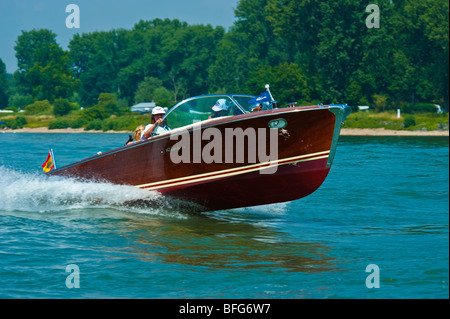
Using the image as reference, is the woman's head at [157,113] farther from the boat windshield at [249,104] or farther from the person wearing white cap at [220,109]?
the boat windshield at [249,104]

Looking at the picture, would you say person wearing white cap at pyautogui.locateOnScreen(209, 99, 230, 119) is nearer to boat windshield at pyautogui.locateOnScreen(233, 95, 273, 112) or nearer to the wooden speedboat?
the wooden speedboat

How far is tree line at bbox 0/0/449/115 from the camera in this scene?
59.6 m

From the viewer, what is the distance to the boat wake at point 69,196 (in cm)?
1210

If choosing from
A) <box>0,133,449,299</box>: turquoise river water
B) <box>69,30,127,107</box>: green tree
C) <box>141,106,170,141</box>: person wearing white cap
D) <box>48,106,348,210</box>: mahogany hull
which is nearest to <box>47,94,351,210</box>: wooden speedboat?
<box>48,106,348,210</box>: mahogany hull

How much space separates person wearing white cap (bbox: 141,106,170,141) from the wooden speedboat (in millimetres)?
131

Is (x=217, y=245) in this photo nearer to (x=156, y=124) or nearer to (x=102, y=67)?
(x=156, y=124)

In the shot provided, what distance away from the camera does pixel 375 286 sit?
23.4 ft

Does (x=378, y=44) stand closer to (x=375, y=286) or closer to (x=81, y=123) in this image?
(x=81, y=123)

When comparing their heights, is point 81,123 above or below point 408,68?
→ below

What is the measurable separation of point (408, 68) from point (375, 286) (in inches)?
2181

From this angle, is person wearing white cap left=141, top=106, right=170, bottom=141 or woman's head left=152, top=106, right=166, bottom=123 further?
woman's head left=152, top=106, right=166, bottom=123
